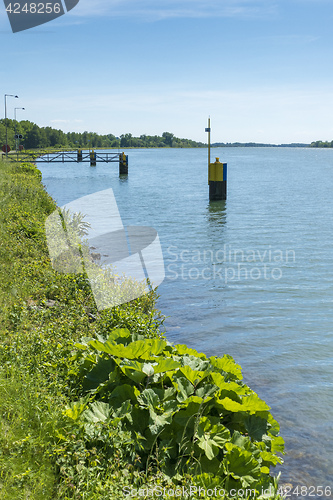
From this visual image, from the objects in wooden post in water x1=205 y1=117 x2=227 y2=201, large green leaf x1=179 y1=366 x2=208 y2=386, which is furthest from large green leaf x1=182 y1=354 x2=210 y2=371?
wooden post in water x1=205 y1=117 x2=227 y2=201

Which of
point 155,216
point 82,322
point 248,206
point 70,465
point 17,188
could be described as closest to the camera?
point 70,465

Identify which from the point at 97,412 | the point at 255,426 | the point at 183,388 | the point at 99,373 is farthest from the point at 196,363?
the point at 97,412

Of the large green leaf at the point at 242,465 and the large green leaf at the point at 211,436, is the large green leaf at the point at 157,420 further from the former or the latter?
the large green leaf at the point at 242,465

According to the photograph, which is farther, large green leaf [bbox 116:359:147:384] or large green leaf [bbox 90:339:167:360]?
large green leaf [bbox 90:339:167:360]

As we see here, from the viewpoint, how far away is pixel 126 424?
3629mm

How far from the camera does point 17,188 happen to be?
1930 centimetres

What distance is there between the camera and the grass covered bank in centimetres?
320

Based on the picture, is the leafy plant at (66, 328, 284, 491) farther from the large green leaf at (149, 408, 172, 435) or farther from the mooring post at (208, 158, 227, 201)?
the mooring post at (208, 158, 227, 201)

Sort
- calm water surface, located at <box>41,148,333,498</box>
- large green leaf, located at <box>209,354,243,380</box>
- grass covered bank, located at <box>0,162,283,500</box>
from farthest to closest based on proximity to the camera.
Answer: calm water surface, located at <box>41,148,333,498</box> → large green leaf, located at <box>209,354,243,380</box> → grass covered bank, located at <box>0,162,283,500</box>

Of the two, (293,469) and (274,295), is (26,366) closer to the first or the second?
(293,469)

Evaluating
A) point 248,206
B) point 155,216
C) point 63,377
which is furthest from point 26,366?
point 248,206

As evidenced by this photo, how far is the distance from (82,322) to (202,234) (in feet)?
45.6

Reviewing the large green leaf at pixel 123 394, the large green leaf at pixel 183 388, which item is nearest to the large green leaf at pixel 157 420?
the large green leaf at pixel 183 388

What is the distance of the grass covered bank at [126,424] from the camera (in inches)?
126
